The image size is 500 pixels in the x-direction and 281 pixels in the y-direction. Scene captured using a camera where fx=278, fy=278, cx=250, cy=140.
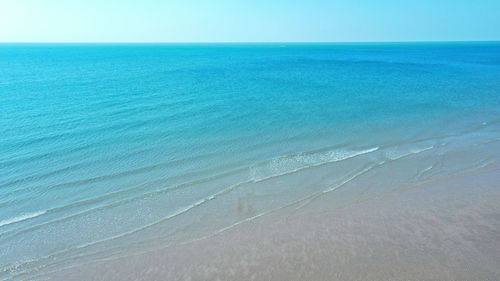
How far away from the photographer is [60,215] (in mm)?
11969

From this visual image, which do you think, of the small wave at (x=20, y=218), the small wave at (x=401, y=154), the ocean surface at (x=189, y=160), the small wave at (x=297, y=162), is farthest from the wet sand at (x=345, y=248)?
the small wave at (x=401, y=154)

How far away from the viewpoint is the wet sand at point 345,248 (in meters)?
8.51

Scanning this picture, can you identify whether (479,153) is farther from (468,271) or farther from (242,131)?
(242,131)

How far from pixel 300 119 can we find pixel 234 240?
54.0 ft

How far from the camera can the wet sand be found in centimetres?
851

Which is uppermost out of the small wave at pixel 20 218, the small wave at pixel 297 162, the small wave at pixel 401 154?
the small wave at pixel 401 154

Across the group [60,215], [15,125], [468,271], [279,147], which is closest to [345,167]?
[279,147]

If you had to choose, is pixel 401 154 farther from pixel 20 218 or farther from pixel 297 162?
pixel 20 218

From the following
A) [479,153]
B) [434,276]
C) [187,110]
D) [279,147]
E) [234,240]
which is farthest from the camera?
[187,110]

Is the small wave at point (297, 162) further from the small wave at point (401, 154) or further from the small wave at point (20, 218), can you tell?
the small wave at point (20, 218)

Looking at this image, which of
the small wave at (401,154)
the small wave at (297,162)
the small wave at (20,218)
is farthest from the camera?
the small wave at (401,154)

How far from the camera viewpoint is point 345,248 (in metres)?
9.51

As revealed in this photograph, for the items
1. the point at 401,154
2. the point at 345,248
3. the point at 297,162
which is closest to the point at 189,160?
the point at 297,162

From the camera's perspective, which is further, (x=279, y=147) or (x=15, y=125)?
(x=15, y=125)
